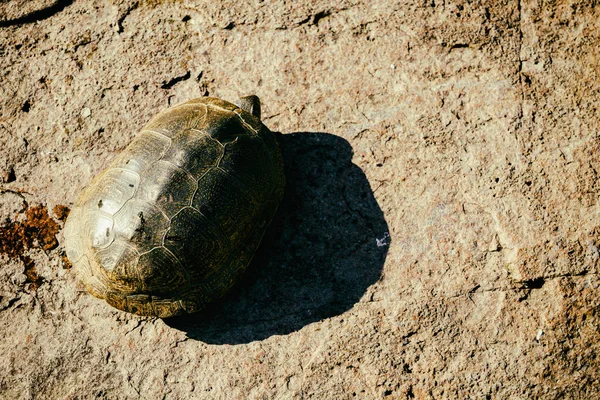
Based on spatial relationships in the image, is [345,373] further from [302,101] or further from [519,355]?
[302,101]

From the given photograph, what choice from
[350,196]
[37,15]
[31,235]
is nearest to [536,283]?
[350,196]

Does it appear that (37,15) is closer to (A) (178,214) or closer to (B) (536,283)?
(A) (178,214)

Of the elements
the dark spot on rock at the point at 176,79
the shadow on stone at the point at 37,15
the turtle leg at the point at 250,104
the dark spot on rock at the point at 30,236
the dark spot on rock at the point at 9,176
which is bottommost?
the dark spot on rock at the point at 30,236

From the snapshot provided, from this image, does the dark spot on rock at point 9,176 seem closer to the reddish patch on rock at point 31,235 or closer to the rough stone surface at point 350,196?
the rough stone surface at point 350,196

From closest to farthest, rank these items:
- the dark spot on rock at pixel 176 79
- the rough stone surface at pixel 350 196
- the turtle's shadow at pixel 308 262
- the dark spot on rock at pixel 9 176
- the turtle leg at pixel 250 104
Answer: the rough stone surface at pixel 350 196 → the turtle's shadow at pixel 308 262 → the turtle leg at pixel 250 104 → the dark spot on rock at pixel 9 176 → the dark spot on rock at pixel 176 79

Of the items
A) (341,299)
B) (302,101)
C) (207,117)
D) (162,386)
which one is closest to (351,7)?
(302,101)

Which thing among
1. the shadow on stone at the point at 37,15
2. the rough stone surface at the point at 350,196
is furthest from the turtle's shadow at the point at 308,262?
the shadow on stone at the point at 37,15
